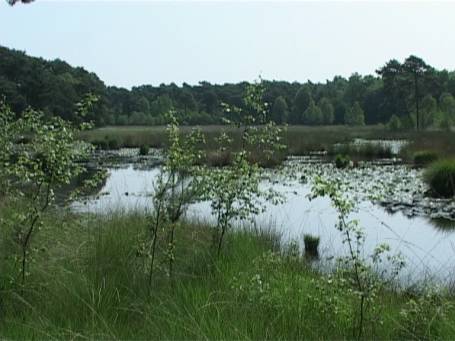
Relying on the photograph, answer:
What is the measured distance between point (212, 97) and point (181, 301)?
1852 inches

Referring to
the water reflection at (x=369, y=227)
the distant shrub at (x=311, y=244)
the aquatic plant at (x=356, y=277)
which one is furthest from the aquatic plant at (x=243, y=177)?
the distant shrub at (x=311, y=244)

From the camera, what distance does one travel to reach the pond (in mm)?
7656

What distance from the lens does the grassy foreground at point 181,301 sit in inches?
155

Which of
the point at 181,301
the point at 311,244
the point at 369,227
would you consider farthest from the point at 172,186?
the point at 369,227

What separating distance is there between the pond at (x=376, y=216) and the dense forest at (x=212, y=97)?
2370 centimetres

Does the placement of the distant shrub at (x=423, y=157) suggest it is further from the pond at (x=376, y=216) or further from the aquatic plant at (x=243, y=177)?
the aquatic plant at (x=243, y=177)

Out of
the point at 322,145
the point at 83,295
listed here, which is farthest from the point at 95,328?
the point at 322,145

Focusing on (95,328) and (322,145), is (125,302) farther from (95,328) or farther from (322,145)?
(322,145)

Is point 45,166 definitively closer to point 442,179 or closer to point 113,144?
point 442,179

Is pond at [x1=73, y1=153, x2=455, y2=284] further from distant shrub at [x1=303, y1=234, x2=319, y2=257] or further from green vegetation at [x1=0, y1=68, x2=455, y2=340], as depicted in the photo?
green vegetation at [x1=0, y1=68, x2=455, y2=340]

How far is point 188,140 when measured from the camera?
5.22 metres

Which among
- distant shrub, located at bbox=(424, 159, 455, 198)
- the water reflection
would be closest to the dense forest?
distant shrub, located at bbox=(424, 159, 455, 198)

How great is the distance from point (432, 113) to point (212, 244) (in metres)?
53.1

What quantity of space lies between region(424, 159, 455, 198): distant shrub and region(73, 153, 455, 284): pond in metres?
0.35
